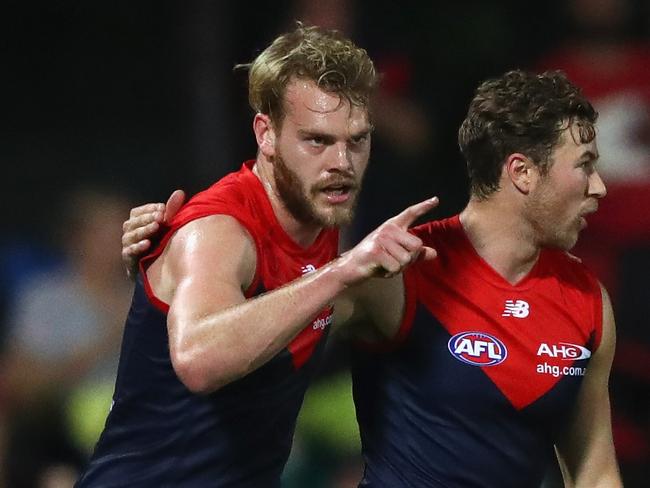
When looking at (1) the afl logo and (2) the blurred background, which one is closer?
(1) the afl logo

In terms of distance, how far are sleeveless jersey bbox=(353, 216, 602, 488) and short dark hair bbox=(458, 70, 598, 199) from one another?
175 millimetres

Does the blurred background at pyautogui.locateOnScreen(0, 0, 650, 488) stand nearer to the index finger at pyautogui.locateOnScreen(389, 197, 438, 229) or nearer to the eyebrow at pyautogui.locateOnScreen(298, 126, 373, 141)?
the eyebrow at pyautogui.locateOnScreen(298, 126, 373, 141)

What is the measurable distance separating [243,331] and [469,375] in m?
0.80

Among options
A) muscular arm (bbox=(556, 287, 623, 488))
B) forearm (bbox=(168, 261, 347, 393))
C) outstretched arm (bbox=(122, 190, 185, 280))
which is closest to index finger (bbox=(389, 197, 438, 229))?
forearm (bbox=(168, 261, 347, 393))

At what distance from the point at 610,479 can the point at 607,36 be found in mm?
1953

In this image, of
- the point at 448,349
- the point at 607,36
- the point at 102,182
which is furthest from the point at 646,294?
the point at 102,182

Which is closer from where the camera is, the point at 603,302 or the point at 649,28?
the point at 603,302

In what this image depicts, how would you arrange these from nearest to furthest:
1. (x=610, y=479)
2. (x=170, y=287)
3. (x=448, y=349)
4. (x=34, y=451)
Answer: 1. (x=170, y=287)
2. (x=448, y=349)
3. (x=610, y=479)
4. (x=34, y=451)

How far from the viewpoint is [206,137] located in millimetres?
4711

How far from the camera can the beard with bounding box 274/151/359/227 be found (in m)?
2.68

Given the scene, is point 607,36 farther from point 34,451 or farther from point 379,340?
point 34,451

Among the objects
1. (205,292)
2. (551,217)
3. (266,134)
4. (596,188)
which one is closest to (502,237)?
(551,217)

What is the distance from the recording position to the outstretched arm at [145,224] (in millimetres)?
2746

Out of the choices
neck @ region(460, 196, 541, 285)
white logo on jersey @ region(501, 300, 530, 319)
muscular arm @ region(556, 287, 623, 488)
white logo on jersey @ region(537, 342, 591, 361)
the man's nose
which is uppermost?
the man's nose
